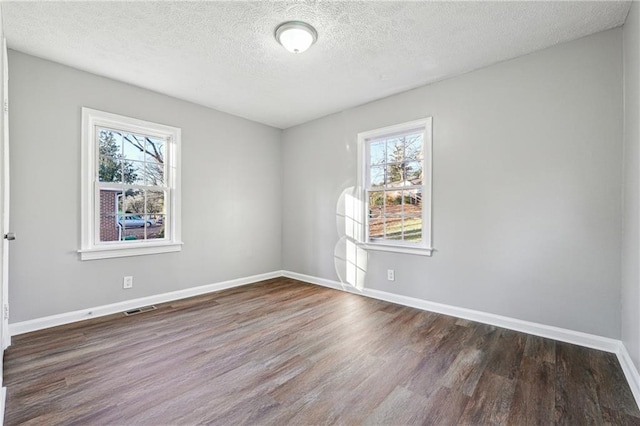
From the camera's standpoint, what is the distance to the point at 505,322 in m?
2.93

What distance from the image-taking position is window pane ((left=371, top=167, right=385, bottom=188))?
4016mm

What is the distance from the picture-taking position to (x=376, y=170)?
409 cm

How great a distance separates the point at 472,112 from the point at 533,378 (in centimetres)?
250

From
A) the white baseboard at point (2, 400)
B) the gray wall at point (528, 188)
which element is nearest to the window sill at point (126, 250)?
the white baseboard at point (2, 400)

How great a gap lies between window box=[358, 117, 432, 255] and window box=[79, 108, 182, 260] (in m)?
2.57

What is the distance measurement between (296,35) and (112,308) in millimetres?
3423

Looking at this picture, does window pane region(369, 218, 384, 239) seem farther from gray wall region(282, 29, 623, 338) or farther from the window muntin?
the window muntin

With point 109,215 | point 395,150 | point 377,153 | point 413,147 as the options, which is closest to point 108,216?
point 109,215

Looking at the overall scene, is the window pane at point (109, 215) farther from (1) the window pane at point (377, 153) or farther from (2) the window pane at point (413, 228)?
(2) the window pane at point (413, 228)

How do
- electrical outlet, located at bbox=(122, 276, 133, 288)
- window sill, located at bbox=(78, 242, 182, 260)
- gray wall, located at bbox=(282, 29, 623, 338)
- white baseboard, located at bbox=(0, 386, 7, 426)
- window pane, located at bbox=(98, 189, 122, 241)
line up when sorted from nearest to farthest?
1. white baseboard, located at bbox=(0, 386, 7, 426)
2. gray wall, located at bbox=(282, 29, 623, 338)
3. window sill, located at bbox=(78, 242, 182, 260)
4. window pane, located at bbox=(98, 189, 122, 241)
5. electrical outlet, located at bbox=(122, 276, 133, 288)

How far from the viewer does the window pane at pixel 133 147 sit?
11.6 feet

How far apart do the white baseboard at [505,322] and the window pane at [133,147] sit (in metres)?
3.19

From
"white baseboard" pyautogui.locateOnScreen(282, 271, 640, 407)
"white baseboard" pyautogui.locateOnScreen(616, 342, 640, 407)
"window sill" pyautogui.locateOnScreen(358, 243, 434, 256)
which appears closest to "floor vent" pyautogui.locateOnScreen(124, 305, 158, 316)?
"white baseboard" pyautogui.locateOnScreen(282, 271, 640, 407)

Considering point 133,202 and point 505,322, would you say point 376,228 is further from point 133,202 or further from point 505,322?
point 133,202
